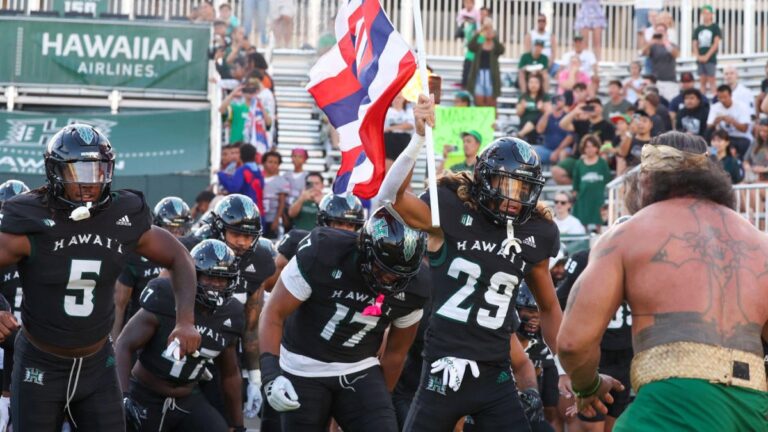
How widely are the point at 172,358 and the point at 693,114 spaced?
10.8 meters

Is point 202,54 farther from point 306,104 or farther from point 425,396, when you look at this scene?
point 425,396

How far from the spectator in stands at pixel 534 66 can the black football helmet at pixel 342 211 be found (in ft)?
33.5

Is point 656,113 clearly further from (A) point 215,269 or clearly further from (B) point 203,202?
(A) point 215,269

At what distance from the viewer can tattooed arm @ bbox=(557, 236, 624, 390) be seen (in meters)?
4.99

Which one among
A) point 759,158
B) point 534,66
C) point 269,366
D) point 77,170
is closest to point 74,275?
point 77,170

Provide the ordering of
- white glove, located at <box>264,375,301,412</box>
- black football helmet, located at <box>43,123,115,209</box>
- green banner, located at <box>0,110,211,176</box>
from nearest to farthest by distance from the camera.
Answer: black football helmet, located at <box>43,123,115,209</box>
white glove, located at <box>264,375,301,412</box>
green banner, located at <box>0,110,211,176</box>

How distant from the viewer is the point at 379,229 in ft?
23.6

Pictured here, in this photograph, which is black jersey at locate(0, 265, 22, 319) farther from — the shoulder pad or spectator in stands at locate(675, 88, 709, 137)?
spectator in stands at locate(675, 88, 709, 137)

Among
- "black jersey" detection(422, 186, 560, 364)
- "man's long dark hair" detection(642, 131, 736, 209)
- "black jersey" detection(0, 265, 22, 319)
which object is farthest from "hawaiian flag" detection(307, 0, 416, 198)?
"black jersey" detection(0, 265, 22, 319)

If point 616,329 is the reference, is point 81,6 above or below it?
above

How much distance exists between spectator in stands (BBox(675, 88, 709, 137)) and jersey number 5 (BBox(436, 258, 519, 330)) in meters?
10.9

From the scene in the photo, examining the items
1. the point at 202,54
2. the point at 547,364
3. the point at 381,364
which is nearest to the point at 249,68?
the point at 202,54

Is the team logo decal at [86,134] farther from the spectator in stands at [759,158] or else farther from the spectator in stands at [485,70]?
the spectator in stands at [485,70]

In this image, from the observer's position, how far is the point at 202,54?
712 inches
